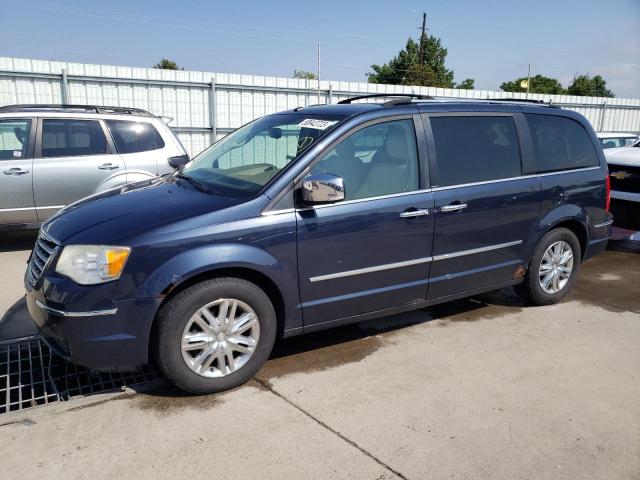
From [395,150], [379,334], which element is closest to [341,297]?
[379,334]

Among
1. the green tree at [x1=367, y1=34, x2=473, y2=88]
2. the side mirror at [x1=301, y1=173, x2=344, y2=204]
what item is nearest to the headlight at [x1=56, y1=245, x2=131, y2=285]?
the side mirror at [x1=301, y1=173, x2=344, y2=204]

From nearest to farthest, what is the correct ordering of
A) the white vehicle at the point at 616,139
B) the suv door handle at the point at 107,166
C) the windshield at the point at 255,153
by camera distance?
1. the windshield at the point at 255,153
2. the suv door handle at the point at 107,166
3. the white vehicle at the point at 616,139

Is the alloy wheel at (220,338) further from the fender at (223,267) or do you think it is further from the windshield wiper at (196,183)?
the windshield wiper at (196,183)

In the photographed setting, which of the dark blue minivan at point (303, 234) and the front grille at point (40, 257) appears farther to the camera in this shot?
the front grille at point (40, 257)

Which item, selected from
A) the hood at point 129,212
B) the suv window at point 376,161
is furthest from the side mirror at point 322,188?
the hood at point 129,212

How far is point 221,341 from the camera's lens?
328 cm

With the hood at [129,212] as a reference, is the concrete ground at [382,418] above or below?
below

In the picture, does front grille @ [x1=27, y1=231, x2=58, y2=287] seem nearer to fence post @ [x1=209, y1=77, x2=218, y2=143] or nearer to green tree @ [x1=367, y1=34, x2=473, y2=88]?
fence post @ [x1=209, y1=77, x2=218, y2=143]

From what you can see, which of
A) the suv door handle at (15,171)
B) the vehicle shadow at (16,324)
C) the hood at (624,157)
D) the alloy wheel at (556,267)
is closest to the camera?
the vehicle shadow at (16,324)

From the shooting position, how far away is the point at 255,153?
409 cm

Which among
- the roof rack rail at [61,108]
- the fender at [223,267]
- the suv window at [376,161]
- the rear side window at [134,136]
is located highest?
the roof rack rail at [61,108]

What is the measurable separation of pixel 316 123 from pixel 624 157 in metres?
5.64

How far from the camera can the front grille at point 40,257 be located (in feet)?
10.4

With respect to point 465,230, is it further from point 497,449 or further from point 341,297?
point 497,449
